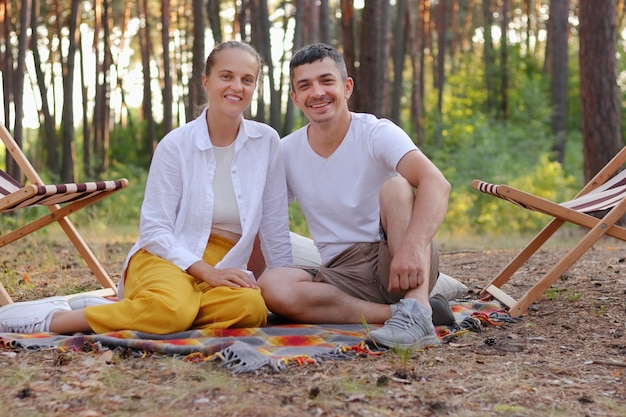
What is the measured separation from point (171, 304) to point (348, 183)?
3.12ft

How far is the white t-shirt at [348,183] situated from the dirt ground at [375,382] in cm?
70

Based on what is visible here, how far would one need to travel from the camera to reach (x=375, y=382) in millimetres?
2619

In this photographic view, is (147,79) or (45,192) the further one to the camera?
(147,79)

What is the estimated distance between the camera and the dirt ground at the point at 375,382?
2.34 m

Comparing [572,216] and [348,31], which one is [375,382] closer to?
[572,216]

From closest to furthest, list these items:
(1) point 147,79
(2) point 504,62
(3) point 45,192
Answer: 1. (3) point 45,192
2. (1) point 147,79
3. (2) point 504,62

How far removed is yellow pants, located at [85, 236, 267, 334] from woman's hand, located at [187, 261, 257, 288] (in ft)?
0.08

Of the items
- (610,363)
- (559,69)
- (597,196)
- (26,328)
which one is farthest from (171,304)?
(559,69)

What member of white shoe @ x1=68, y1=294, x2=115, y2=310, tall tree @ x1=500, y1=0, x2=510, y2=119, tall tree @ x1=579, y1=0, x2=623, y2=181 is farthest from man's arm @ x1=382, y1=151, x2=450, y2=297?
tall tree @ x1=500, y1=0, x2=510, y2=119

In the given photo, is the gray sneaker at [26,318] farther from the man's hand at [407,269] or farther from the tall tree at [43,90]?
the tall tree at [43,90]

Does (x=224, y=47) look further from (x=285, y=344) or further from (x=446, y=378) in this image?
(x=446, y=378)

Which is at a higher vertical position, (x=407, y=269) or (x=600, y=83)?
(x=600, y=83)

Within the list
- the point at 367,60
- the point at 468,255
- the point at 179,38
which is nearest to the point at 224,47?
the point at 468,255

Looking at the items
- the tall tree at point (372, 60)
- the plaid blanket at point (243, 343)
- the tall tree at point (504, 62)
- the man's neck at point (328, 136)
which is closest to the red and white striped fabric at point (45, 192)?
the plaid blanket at point (243, 343)
